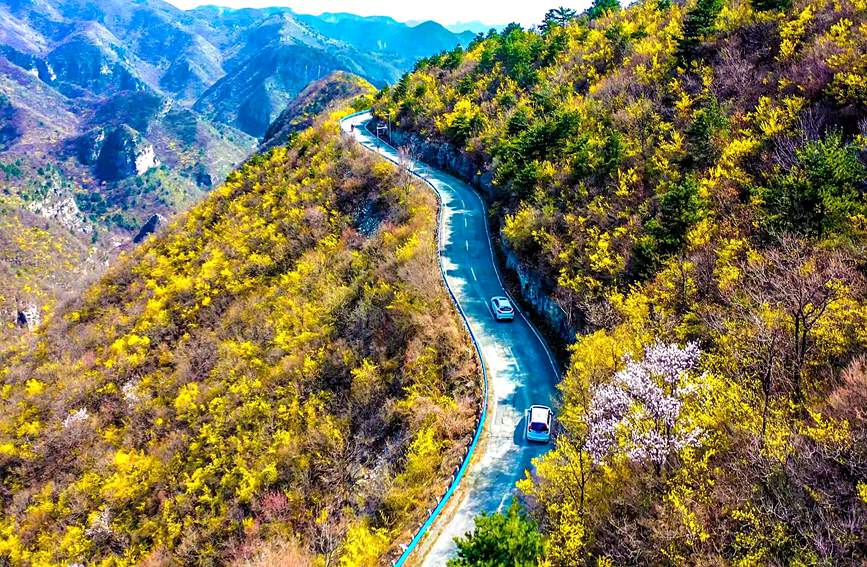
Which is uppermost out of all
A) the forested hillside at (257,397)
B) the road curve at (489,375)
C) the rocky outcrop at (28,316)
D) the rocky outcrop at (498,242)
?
the rocky outcrop at (498,242)

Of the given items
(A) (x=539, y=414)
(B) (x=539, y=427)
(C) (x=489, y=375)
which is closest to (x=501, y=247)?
(C) (x=489, y=375)

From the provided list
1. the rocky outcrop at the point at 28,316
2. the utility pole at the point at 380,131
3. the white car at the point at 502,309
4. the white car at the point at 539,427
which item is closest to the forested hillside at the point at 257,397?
the white car at the point at 539,427

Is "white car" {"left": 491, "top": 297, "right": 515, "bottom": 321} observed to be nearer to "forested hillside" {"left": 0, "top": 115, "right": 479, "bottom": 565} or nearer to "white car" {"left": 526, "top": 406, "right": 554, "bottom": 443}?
"forested hillside" {"left": 0, "top": 115, "right": 479, "bottom": 565}

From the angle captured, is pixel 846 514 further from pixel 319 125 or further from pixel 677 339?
pixel 319 125

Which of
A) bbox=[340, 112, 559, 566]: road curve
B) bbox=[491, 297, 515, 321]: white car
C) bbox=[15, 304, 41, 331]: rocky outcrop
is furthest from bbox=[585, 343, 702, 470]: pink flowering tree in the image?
bbox=[15, 304, 41, 331]: rocky outcrop

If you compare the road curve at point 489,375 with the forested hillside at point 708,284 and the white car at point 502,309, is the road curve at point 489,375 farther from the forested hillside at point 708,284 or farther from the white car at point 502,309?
the forested hillside at point 708,284

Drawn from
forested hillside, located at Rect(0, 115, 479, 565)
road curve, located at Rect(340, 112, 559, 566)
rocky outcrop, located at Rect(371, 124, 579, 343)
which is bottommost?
forested hillside, located at Rect(0, 115, 479, 565)

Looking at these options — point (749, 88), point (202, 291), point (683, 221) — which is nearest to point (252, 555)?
point (683, 221)
